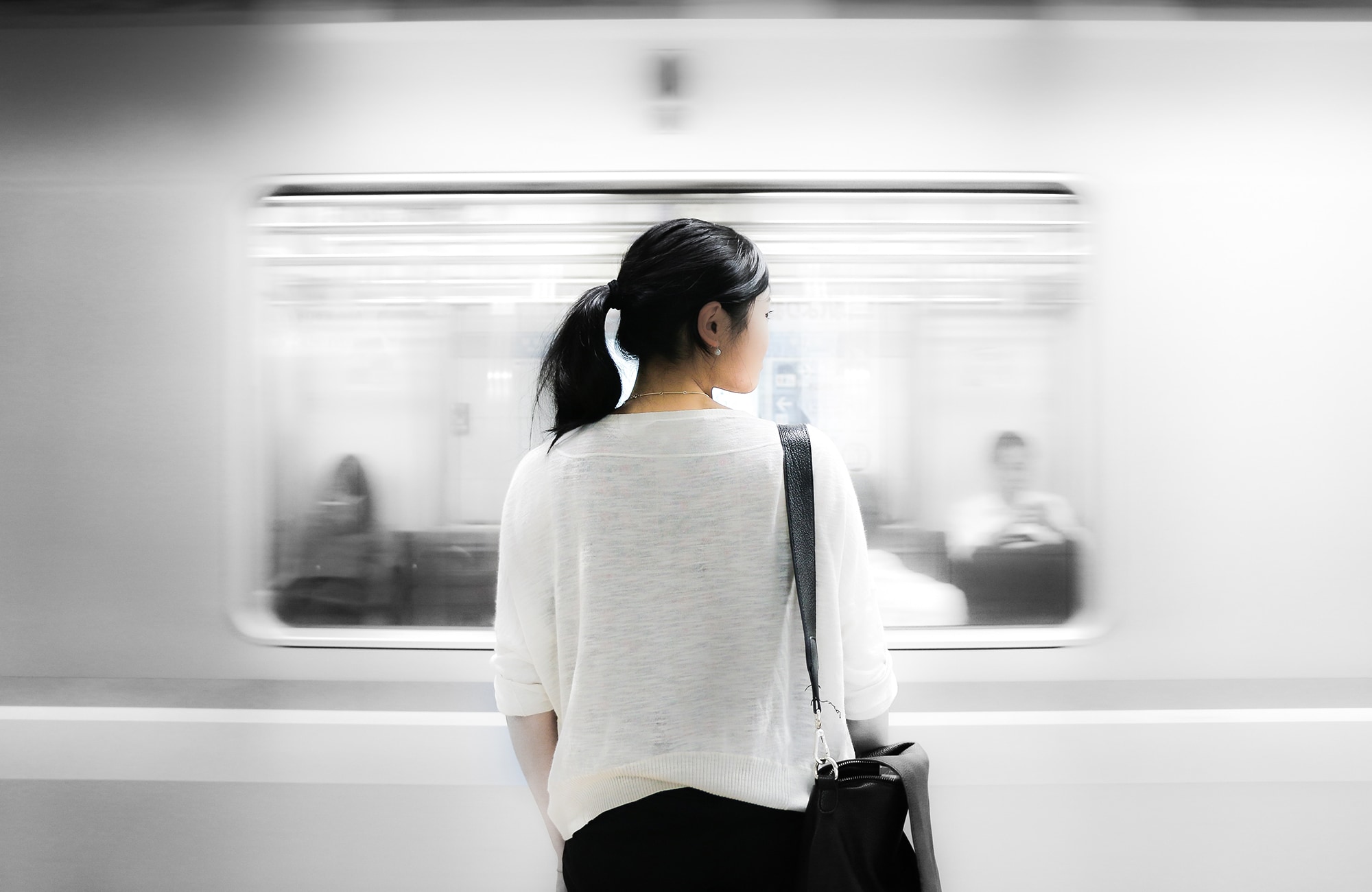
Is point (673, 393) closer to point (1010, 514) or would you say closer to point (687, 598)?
point (687, 598)

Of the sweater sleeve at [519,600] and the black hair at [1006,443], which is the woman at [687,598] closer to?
the sweater sleeve at [519,600]

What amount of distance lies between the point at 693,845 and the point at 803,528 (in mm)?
447

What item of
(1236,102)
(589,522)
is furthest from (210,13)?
(1236,102)

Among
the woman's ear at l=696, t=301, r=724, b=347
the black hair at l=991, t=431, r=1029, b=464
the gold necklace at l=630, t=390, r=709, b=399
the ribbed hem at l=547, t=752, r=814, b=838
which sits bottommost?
the ribbed hem at l=547, t=752, r=814, b=838

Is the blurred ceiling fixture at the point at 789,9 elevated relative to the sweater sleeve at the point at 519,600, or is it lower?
elevated

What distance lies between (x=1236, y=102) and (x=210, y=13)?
2.41m

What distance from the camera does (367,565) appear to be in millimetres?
1917

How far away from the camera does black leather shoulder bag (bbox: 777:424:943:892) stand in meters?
1.06

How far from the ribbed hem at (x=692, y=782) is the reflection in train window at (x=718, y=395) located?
844 millimetres

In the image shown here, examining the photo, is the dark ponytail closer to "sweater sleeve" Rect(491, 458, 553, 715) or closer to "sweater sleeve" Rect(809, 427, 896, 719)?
"sweater sleeve" Rect(491, 458, 553, 715)

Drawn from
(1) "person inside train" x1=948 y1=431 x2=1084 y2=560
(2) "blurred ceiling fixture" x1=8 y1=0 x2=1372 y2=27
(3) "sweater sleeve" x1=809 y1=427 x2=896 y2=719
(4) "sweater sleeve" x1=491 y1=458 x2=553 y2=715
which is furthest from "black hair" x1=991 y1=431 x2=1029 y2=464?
(4) "sweater sleeve" x1=491 y1=458 x2=553 y2=715

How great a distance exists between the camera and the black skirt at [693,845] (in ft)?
3.53

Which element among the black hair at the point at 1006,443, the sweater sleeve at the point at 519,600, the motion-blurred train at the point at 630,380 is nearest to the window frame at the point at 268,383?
the motion-blurred train at the point at 630,380

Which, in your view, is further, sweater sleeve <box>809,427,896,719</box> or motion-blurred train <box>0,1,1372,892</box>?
motion-blurred train <box>0,1,1372,892</box>
